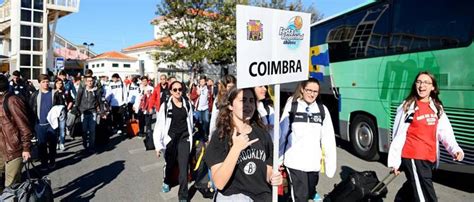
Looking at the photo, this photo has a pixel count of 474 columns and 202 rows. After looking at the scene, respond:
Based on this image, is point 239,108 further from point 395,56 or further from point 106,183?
point 395,56

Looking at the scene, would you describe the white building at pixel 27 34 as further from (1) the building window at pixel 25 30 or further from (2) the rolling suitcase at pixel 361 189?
(2) the rolling suitcase at pixel 361 189

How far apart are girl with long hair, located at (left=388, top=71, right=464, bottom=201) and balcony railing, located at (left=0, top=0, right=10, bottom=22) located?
33997 millimetres

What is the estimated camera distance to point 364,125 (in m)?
7.71

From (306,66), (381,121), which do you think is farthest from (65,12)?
(306,66)

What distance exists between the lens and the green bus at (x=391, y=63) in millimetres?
5406

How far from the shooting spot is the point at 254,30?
2.48 metres

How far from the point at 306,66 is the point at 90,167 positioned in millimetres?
5463

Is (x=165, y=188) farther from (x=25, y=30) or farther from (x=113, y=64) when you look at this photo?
(x=113, y=64)

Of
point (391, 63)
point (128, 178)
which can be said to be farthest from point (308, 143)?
point (391, 63)

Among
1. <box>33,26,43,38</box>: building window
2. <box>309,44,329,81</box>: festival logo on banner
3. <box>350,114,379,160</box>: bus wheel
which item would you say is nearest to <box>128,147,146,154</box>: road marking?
<box>309,44,329,81</box>: festival logo on banner

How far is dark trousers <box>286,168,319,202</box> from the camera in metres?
3.83

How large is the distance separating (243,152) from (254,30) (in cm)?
82

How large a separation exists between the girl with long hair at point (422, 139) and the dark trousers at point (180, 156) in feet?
8.15

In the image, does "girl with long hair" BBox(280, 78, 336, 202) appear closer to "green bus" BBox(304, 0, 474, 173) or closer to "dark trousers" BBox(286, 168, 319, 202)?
"dark trousers" BBox(286, 168, 319, 202)
